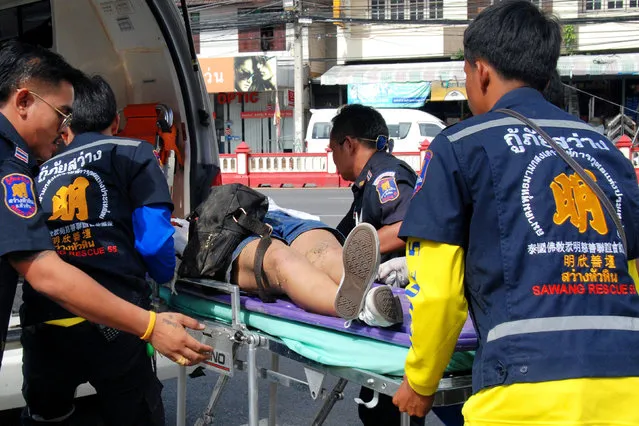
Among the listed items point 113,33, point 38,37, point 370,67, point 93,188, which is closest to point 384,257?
point 93,188

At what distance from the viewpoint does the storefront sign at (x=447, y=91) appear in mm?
22109

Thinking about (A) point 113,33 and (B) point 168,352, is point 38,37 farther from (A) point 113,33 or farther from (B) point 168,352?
(B) point 168,352

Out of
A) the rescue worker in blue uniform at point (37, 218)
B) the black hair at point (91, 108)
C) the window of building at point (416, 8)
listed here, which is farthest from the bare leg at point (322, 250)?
the window of building at point (416, 8)

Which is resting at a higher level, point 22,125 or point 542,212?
point 22,125

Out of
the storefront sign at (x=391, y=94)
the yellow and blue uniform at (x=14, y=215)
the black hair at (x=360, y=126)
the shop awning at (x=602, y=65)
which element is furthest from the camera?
the storefront sign at (x=391, y=94)

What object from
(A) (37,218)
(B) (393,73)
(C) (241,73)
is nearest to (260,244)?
(A) (37,218)

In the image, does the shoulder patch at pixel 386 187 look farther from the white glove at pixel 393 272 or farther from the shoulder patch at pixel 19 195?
the shoulder patch at pixel 19 195

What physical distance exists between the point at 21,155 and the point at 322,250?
129cm

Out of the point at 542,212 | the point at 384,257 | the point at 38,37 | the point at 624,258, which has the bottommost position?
the point at 384,257

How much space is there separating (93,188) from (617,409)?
1.82 meters

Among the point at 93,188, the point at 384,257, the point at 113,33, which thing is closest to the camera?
the point at 93,188

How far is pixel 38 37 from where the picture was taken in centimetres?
464

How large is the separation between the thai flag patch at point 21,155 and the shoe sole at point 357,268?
0.96 metres

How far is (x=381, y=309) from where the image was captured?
219 centimetres
